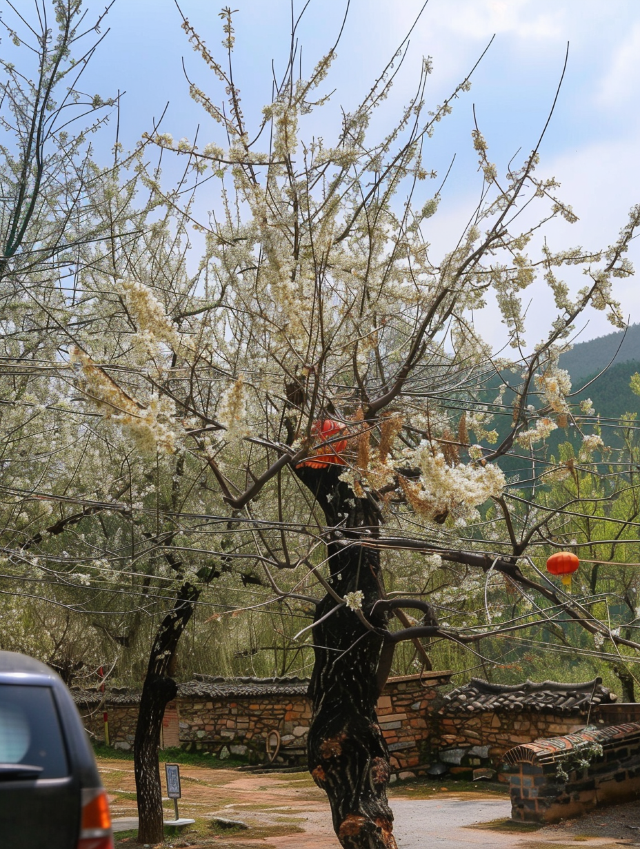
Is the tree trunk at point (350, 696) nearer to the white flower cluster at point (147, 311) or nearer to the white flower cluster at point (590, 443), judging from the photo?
the white flower cluster at point (590, 443)

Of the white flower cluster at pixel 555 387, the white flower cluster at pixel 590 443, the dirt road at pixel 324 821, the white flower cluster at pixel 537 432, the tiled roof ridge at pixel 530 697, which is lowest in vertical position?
the dirt road at pixel 324 821

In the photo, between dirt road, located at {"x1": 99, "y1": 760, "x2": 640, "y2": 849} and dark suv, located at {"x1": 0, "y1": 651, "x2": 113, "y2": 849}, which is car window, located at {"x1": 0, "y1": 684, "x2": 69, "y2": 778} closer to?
dark suv, located at {"x1": 0, "y1": 651, "x2": 113, "y2": 849}

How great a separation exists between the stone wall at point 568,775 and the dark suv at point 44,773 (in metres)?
8.35

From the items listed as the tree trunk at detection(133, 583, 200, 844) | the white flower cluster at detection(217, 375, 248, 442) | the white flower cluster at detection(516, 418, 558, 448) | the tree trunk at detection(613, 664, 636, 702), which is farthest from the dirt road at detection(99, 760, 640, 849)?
the white flower cluster at detection(217, 375, 248, 442)

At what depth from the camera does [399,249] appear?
4.54m

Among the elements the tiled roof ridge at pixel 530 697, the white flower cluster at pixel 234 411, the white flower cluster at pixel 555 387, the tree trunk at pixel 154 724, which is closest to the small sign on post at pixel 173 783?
the tree trunk at pixel 154 724

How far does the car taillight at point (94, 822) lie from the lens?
2275 mm

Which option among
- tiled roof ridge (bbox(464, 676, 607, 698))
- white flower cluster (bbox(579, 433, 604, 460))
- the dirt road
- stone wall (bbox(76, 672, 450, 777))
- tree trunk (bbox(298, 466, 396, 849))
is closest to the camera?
white flower cluster (bbox(579, 433, 604, 460))

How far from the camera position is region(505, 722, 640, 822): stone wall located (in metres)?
9.59

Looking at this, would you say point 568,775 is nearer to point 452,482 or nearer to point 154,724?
point 154,724

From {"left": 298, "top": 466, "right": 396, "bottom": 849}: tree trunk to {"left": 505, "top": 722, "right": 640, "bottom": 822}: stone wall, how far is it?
15.4 feet

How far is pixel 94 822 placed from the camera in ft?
7.55

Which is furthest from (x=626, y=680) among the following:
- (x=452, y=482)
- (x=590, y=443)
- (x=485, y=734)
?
(x=452, y=482)

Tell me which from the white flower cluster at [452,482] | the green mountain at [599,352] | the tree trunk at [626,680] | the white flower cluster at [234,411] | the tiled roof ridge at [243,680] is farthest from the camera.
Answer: the green mountain at [599,352]
